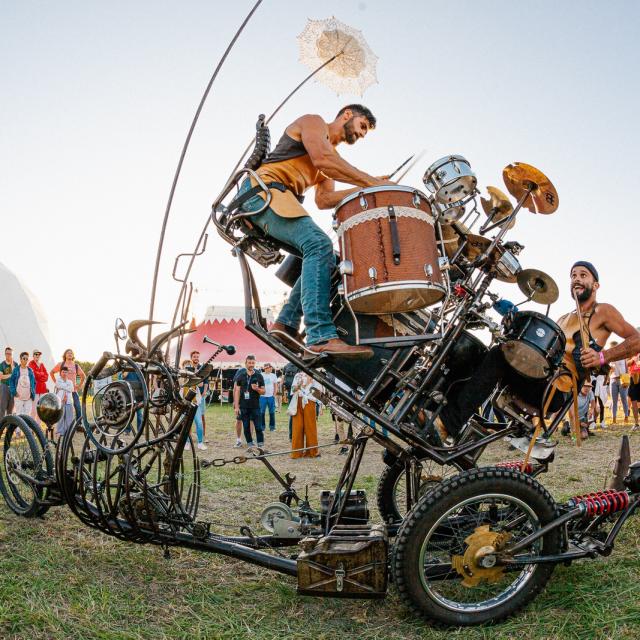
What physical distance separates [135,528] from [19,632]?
773 millimetres

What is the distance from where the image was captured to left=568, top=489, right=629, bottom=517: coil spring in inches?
122

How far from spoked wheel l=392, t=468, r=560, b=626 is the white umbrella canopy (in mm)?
2641

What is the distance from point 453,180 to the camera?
3332mm

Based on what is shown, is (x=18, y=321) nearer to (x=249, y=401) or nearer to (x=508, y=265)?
(x=249, y=401)

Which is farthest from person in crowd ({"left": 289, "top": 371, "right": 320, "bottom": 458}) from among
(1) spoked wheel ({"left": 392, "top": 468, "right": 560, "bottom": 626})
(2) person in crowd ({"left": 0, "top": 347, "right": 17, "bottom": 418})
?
(1) spoked wheel ({"left": 392, "top": 468, "right": 560, "bottom": 626})

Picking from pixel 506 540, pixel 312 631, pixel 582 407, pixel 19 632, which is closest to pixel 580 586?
pixel 506 540

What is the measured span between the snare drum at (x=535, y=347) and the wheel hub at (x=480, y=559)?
0.92 m

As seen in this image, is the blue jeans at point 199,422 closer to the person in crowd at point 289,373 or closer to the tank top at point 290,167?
the person in crowd at point 289,373

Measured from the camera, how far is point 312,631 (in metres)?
2.82

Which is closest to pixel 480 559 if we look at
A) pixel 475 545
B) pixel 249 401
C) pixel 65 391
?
pixel 475 545

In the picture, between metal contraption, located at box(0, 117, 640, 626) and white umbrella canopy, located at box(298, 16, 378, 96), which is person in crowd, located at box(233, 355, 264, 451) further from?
white umbrella canopy, located at box(298, 16, 378, 96)

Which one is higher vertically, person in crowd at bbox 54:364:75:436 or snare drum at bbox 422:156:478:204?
snare drum at bbox 422:156:478:204

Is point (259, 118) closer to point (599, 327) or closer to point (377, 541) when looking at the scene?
point (377, 541)

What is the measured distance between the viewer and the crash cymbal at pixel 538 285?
3.26 meters
